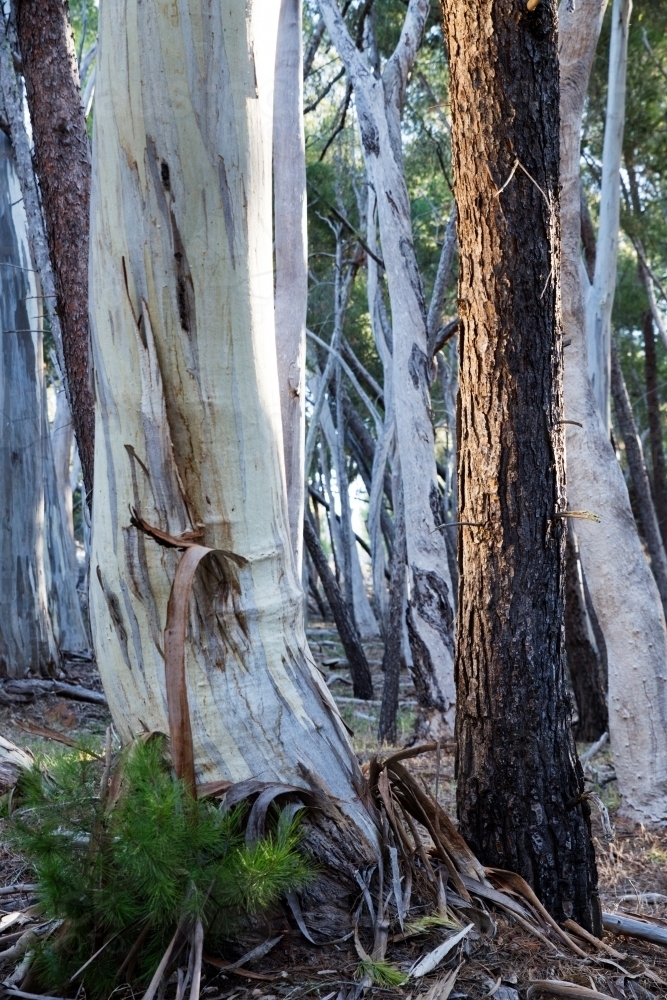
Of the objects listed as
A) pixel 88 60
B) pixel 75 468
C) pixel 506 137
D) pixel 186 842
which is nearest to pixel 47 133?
pixel 506 137

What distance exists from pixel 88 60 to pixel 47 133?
988 cm

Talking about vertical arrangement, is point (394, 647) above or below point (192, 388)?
below

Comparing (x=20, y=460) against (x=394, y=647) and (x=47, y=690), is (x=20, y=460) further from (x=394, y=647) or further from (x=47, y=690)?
(x=394, y=647)

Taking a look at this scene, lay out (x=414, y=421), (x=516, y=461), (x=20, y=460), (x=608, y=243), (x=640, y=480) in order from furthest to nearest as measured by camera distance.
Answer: (x=640, y=480), (x=20, y=460), (x=608, y=243), (x=414, y=421), (x=516, y=461)

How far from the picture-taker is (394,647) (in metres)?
7.25

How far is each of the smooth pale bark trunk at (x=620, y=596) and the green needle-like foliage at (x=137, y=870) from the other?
3519mm

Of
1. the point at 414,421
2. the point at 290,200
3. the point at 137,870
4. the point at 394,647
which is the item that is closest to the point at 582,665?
the point at 394,647

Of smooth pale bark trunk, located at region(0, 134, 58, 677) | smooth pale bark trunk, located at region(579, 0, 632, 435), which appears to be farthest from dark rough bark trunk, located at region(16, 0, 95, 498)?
smooth pale bark trunk, located at region(579, 0, 632, 435)

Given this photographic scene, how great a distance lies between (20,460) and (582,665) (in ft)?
17.4

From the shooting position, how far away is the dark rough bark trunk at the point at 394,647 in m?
6.80

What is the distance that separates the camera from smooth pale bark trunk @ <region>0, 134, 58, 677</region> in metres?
7.59

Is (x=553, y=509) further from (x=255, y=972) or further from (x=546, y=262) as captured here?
(x=255, y=972)

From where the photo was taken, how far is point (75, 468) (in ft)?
71.6

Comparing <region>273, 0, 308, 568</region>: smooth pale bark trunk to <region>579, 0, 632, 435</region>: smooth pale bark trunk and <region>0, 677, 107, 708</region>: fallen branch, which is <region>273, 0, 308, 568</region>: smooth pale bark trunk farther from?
<region>579, 0, 632, 435</region>: smooth pale bark trunk
